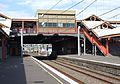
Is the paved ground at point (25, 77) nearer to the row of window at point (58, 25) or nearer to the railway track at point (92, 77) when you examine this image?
the railway track at point (92, 77)

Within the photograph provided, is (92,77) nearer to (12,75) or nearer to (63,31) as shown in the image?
(12,75)

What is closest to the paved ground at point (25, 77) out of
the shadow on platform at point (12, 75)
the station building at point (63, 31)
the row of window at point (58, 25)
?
the shadow on platform at point (12, 75)

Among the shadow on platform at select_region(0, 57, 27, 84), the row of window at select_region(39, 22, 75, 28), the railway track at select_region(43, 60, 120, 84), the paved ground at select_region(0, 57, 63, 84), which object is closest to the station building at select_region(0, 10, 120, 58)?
the row of window at select_region(39, 22, 75, 28)

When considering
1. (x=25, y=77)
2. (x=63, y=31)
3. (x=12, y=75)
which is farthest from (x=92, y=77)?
(x=63, y=31)

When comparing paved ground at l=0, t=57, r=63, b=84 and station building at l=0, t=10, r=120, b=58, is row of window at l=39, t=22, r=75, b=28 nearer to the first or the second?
station building at l=0, t=10, r=120, b=58

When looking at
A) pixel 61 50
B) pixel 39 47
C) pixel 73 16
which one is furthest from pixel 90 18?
pixel 39 47

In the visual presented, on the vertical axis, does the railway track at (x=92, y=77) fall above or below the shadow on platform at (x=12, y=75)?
below

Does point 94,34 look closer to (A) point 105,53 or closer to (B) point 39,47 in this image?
(A) point 105,53

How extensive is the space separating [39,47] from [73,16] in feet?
322

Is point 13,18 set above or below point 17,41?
above

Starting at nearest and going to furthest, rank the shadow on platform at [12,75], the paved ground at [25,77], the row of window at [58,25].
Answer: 1. the paved ground at [25,77]
2. the shadow on platform at [12,75]
3. the row of window at [58,25]

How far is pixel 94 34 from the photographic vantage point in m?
60.4

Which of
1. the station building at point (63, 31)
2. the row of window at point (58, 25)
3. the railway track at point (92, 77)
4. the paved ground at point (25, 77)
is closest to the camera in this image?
the paved ground at point (25, 77)

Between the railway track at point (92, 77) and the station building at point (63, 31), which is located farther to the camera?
the station building at point (63, 31)
